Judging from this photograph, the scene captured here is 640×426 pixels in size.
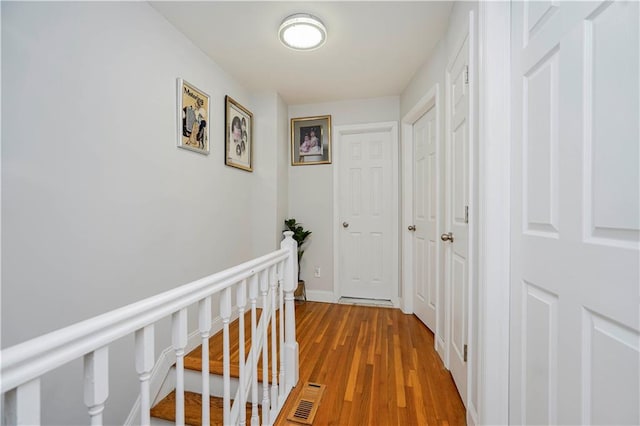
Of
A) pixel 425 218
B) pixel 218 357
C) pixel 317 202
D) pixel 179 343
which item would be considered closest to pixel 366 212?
pixel 317 202

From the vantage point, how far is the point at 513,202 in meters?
1.07

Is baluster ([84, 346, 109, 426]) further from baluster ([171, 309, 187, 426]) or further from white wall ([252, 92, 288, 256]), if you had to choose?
white wall ([252, 92, 288, 256])

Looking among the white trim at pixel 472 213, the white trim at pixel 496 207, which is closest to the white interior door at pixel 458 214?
the white trim at pixel 472 213

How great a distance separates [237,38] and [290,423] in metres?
2.51

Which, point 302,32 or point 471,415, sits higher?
point 302,32

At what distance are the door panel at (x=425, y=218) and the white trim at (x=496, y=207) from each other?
1.08 meters

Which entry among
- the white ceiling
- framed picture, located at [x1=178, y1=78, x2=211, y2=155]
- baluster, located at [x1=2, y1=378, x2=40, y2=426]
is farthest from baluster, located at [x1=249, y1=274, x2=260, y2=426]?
the white ceiling

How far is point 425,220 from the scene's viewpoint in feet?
8.26

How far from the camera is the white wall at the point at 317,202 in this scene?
320cm

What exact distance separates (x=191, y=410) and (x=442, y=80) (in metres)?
2.76

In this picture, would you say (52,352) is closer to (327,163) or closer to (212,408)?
(212,408)

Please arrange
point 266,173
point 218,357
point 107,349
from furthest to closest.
Answer: point 266,173 < point 218,357 < point 107,349

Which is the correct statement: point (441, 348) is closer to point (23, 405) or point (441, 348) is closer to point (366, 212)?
point (366, 212)

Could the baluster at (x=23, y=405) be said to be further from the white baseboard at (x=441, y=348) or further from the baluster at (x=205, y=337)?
the white baseboard at (x=441, y=348)
